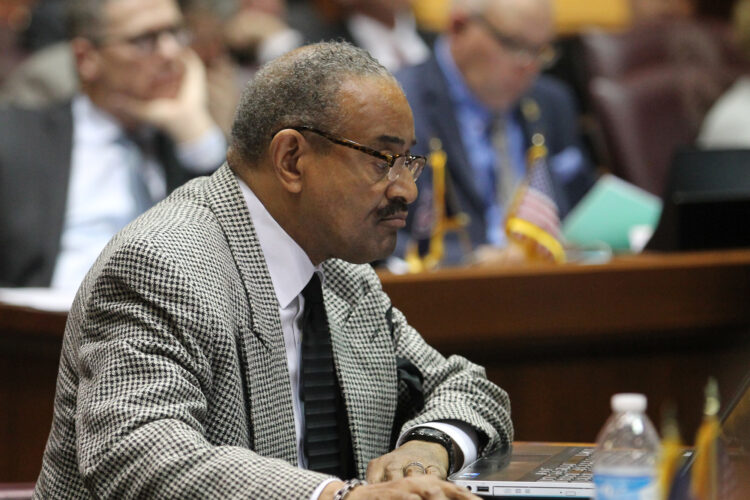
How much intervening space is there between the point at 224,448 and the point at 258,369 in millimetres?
206

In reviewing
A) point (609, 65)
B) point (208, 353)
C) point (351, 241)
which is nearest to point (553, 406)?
point (351, 241)

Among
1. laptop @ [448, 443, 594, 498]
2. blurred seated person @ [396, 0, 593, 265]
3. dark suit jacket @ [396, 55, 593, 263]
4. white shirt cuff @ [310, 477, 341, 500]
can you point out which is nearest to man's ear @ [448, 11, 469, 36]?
blurred seated person @ [396, 0, 593, 265]

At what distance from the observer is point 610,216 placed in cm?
309

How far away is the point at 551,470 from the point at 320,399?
36 centimetres

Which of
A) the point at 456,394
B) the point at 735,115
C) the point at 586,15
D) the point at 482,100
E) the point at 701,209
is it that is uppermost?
the point at 586,15

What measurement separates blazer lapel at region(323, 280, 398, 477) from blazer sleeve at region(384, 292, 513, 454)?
5 centimetres

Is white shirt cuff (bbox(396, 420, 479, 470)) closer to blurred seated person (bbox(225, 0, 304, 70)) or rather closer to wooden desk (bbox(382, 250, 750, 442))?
wooden desk (bbox(382, 250, 750, 442))

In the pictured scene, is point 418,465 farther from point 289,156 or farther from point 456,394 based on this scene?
point 289,156

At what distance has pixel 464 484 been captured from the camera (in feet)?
4.80

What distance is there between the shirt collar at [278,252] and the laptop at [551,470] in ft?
1.18

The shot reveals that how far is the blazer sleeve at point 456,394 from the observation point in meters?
1.75

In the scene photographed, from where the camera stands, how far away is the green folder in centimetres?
302

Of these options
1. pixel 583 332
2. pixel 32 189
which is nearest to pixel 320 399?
pixel 583 332

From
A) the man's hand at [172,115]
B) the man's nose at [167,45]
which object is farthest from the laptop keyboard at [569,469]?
the man's nose at [167,45]
